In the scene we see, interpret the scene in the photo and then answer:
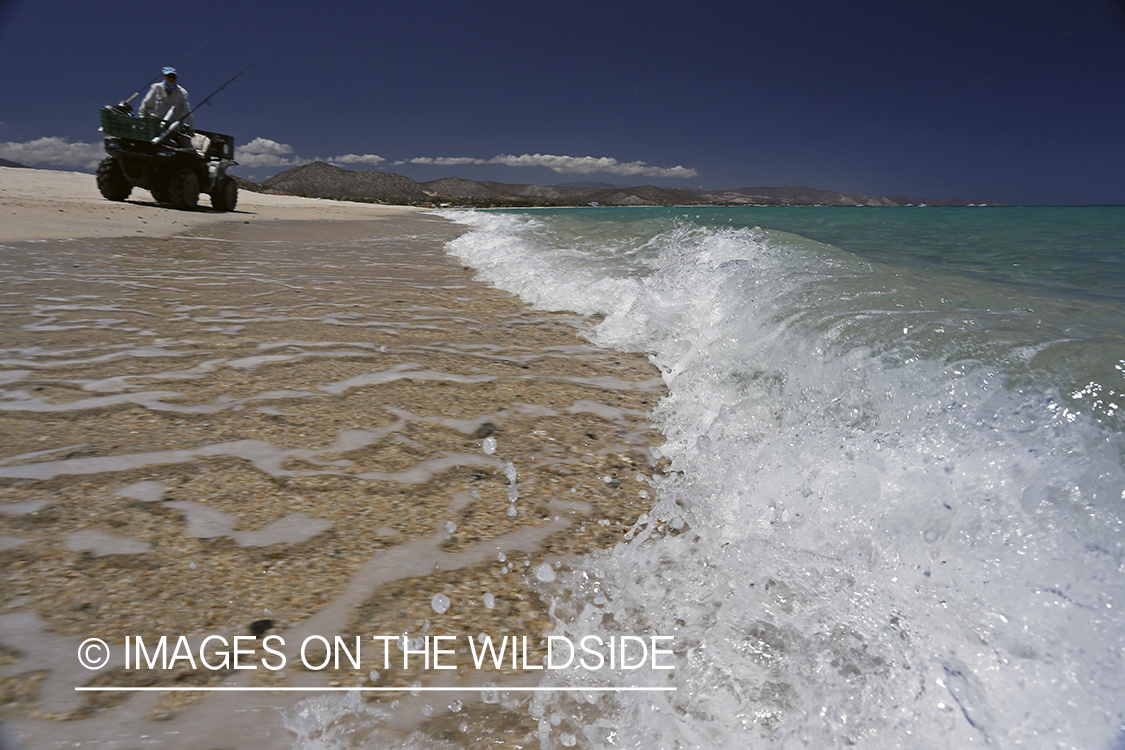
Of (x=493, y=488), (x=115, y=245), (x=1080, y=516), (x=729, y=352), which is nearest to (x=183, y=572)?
(x=493, y=488)

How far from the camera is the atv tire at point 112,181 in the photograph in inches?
575

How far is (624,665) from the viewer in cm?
133

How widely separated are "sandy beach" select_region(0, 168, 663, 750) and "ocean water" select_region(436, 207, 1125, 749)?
0.83 feet

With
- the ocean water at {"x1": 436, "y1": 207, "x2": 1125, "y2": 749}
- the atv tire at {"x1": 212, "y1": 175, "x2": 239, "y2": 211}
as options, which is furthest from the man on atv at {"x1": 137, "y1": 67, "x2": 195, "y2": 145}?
the ocean water at {"x1": 436, "y1": 207, "x2": 1125, "y2": 749}

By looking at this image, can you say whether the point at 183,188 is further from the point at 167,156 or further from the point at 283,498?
the point at 283,498

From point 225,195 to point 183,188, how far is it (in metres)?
1.63

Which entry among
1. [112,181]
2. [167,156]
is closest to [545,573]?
[167,156]

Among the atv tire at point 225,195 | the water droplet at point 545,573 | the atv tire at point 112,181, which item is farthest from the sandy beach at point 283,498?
the atv tire at point 112,181

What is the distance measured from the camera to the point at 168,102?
42.8ft

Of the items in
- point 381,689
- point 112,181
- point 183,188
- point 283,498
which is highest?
point 112,181

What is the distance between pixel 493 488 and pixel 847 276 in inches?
149

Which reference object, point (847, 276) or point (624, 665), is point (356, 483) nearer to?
point (624, 665)

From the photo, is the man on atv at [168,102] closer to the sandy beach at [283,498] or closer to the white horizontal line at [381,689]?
the sandy beach at [283,498]

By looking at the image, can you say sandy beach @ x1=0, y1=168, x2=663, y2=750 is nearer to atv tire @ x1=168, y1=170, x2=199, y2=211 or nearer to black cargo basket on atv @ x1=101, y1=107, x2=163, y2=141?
black cargo basket on atv @ x1=101, y1=107, x2=163, y2=141
